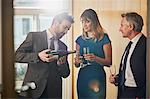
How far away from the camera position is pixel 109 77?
184cm

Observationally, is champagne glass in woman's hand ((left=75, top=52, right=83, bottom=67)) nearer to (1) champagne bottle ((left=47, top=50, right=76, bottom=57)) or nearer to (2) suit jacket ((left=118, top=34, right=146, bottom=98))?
(1) champagne bottle ((left=47, top=50, right=76, bottom=57))

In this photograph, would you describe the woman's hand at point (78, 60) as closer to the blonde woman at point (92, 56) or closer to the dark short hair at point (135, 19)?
the blonde woman at point (92, 56)

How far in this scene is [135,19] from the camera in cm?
182

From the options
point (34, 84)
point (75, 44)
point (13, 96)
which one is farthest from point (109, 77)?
point (13, 96)

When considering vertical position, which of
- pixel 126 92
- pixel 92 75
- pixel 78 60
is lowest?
pixel 126 92

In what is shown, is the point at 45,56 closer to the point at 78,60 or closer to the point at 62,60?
the point at 62,60

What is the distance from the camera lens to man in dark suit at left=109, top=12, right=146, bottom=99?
5.98ft

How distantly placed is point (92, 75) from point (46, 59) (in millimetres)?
368

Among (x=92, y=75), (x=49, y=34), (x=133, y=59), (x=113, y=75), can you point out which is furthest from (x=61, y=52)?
(x=133, y=59)

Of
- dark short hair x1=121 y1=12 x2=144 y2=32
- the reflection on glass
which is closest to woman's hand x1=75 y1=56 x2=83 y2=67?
the reflection on glass

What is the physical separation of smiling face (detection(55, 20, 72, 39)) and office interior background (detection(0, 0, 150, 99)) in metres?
0.03

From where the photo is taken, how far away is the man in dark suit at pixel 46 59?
5.88 ft

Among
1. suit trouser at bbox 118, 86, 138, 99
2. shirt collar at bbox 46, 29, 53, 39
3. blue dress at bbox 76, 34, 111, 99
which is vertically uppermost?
shirt collar at bbox 46, 29, 53, 39

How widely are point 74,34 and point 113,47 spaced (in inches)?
12.2
